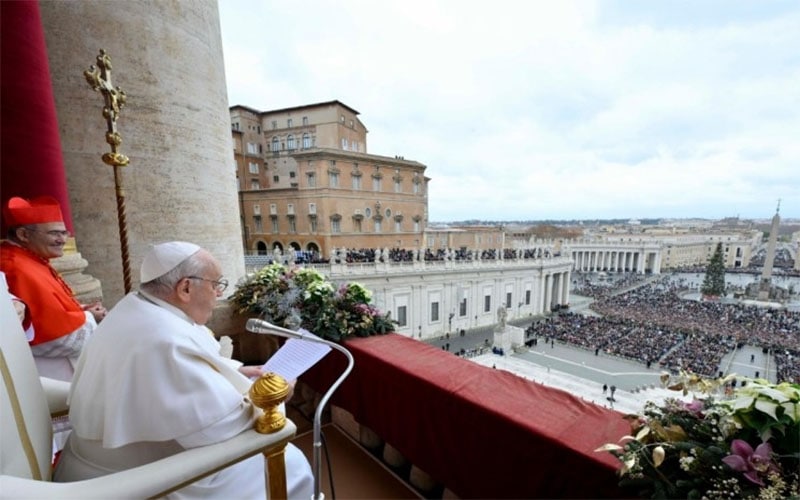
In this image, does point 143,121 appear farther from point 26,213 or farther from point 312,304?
point 312,304

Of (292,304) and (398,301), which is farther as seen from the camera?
(398,301)

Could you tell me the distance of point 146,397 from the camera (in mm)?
972

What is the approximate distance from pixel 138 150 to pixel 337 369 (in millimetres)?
3751

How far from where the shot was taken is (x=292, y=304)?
2.64 m

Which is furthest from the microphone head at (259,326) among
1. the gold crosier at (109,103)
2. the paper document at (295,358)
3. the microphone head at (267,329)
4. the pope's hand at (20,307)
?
the gold crosier at (109,103)

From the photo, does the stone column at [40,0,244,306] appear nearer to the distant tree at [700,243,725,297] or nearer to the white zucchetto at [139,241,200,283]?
the white zucchetto at [139,241,200,283]

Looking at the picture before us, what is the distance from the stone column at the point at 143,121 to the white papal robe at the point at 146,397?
3.65 metres

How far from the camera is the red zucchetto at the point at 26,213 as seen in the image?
1.81 metres

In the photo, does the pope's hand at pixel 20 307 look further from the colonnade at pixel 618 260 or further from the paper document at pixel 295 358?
the colonnade at pixel 618 260

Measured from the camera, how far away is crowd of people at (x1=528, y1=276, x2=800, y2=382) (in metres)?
12.8

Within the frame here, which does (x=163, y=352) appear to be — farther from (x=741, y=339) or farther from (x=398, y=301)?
(x=741, y=339)

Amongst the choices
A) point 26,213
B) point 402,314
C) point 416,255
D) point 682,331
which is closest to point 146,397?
point 26,213

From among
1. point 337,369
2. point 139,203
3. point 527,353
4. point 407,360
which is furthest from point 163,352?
point 527,353

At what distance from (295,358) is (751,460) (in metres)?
1.61
